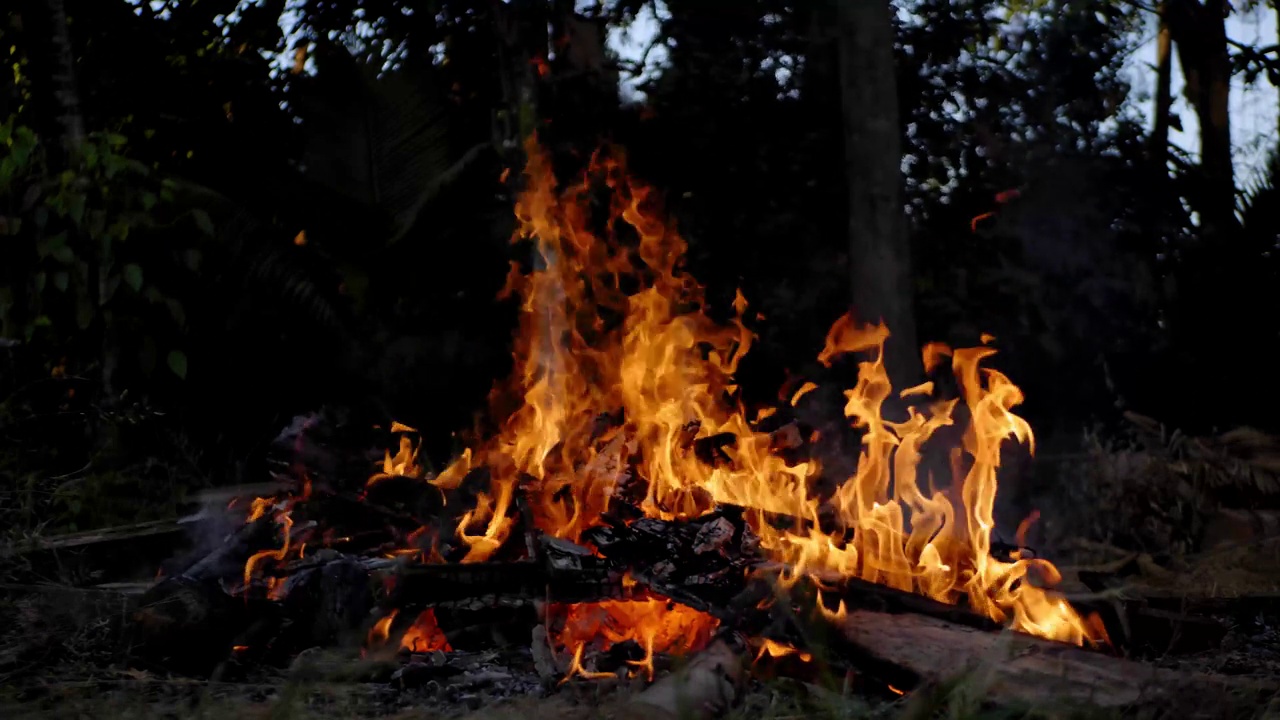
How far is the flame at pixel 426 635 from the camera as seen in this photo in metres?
4.23

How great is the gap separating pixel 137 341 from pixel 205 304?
93 cm

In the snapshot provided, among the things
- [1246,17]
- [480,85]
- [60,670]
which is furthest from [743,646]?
[1246,17]

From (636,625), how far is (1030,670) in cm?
156

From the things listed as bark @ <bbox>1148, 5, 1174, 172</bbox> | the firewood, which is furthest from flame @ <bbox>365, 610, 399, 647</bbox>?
bark @ <bbox>1148, 5, 1174, 172</bbox>

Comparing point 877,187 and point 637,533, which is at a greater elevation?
point 877,187

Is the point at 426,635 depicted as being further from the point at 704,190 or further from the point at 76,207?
the point at 704,190

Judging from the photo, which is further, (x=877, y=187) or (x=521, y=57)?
(x=521, y=57)

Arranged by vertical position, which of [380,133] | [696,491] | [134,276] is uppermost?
[380,133]

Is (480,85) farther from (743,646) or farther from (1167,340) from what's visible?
(743,646)

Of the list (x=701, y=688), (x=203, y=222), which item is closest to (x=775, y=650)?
(x=701, y=688)

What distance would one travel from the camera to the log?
2.99 m

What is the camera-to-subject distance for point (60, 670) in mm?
3883

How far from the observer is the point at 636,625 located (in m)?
4.27

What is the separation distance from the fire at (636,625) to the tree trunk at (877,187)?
3269 millimetres
